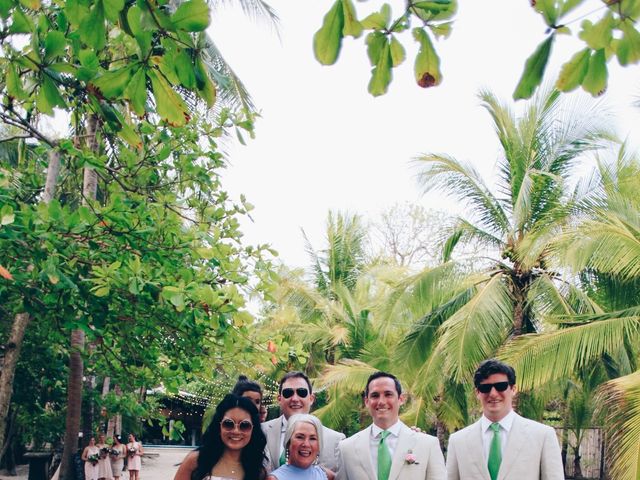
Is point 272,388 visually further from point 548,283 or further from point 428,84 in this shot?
point 428,84

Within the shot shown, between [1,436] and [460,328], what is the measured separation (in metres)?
7.24

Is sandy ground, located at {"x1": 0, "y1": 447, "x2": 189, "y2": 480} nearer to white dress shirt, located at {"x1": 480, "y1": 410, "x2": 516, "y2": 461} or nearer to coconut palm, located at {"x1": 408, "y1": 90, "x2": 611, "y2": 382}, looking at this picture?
coconut palm, located at {"x1": 408, "y1": 90, "x2": 611, "y2": 382}

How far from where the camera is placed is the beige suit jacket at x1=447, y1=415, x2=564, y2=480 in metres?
4.24

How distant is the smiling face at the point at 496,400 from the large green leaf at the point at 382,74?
2623 mm

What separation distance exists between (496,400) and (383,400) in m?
0.70

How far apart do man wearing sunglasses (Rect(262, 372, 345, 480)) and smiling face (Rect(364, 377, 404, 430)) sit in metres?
0.39

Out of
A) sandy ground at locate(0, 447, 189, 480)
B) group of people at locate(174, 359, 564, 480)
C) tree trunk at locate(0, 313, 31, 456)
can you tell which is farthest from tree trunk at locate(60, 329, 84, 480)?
sandy ground at locate(0, 447, 189, 480)

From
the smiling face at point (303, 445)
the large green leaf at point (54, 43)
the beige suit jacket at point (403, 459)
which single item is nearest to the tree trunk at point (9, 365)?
the beige suit jacket at point (403, 459)

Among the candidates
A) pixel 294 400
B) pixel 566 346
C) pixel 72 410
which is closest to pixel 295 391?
pixel 294 400

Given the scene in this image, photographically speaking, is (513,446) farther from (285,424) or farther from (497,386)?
(285,424)

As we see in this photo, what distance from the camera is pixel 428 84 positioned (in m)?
2.11

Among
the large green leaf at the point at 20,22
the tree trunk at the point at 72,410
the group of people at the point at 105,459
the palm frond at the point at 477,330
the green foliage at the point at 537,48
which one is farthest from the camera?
the group of people at the point at 105,459

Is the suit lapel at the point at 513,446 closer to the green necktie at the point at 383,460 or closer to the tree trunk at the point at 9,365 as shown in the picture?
the green necktie at the point at 383,460

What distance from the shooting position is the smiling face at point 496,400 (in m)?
4.26
